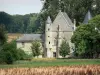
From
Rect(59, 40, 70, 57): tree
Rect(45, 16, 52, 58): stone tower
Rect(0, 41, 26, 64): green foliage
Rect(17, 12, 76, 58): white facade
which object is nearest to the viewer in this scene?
Rect(0, 41, 26, 64): green foliage

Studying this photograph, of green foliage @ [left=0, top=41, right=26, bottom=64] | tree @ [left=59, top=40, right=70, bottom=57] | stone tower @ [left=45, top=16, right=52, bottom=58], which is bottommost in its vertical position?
green foliage @ [left=0, top=41, right=26, bottom=64]

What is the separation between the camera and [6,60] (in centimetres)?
5631

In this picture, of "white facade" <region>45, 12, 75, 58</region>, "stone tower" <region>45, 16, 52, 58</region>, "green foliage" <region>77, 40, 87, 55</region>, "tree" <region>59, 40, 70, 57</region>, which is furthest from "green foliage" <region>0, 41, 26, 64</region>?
"stone tower" <region>45, 16, 52, 58</region>

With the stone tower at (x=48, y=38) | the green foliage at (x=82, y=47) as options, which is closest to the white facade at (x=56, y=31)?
the stone tower at (x=48, y=38)

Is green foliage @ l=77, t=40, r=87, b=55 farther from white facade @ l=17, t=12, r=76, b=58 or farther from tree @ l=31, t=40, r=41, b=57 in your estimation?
tree @ l=31, t=40, r=41, b=57

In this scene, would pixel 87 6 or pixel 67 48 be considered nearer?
pixel 67 48

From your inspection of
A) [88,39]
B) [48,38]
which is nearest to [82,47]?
[88,39]

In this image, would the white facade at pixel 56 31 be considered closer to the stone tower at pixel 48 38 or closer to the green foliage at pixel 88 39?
the stone tower at pixel 48 38

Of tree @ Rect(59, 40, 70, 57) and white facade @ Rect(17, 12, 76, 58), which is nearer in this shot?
tree @ Rect(59, 40, 70, 57)

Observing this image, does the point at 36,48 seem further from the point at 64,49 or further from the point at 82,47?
the point at 82,47

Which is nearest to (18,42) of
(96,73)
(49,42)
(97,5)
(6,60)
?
(49,42)

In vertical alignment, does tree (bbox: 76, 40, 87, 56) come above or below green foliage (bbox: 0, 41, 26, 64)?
above

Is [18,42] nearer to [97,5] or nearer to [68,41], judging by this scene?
[68,41]

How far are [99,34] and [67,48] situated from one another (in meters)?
12.4
